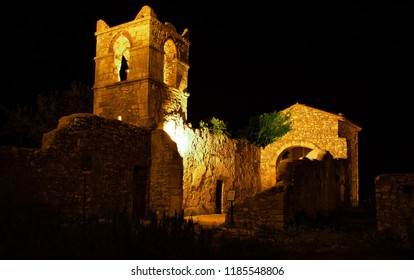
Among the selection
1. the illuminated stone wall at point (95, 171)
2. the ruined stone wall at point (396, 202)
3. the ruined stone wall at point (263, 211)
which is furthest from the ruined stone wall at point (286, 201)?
the illuminated stone wall at point (95, 171)

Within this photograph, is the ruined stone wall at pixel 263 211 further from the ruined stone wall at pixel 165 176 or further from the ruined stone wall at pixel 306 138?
the ruined stone wall at pixel 306 138

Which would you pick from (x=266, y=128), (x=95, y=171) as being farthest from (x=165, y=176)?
(x=266, y=128)

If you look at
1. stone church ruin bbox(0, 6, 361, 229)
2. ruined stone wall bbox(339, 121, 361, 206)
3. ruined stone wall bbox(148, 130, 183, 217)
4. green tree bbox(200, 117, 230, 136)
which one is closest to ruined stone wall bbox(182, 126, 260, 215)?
stone church ruin bbox(0, 6, 361, 229)

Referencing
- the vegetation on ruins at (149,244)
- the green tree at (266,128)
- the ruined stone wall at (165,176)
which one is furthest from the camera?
the green tree at (266,128)

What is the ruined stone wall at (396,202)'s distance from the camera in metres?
8.89

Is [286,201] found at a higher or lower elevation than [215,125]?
lower

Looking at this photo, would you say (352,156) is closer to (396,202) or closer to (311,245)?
(396,202)

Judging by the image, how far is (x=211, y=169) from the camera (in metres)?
16.1

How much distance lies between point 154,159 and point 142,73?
311cm

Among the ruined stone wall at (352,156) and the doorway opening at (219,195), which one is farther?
the ruined stone wall at (352,156)

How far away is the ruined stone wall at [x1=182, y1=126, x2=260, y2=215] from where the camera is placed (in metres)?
14.9

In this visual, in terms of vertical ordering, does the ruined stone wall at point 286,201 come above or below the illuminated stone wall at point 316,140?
below

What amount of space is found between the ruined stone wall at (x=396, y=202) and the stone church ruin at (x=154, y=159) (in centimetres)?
244
